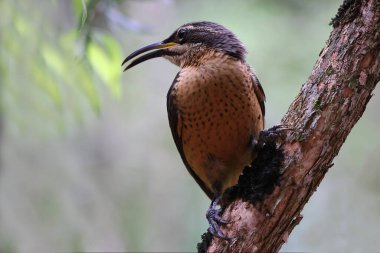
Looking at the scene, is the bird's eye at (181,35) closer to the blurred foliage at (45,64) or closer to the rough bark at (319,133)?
the blurred foliage at (45,64)

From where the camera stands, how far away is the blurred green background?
4.41 meters

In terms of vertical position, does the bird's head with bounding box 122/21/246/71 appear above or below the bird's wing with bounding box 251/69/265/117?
above

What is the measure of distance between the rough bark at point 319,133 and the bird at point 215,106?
0.82 meters

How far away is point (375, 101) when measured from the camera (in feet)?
22.5

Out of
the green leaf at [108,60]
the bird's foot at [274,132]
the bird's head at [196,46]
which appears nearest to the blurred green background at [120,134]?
the green leaf at [108,60]

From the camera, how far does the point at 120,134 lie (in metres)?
7.80

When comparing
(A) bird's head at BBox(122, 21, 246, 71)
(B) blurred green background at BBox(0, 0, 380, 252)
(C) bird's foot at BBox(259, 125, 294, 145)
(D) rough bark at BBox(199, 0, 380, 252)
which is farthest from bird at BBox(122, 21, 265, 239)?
(D) rough bark at BBox(199, 0, 380, 252)

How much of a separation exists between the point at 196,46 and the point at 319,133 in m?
1.56

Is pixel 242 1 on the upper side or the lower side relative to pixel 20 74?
upper

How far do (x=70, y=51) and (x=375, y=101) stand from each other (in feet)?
12.2

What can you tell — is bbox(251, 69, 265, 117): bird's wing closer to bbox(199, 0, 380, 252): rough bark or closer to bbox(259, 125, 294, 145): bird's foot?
bbox(259, 125, 294, 145): bird's foot

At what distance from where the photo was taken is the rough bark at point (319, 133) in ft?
9.57

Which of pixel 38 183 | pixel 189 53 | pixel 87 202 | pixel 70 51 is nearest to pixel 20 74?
pixel 70 51

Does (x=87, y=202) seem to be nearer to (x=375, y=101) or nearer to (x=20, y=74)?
(x=20, y=74)
